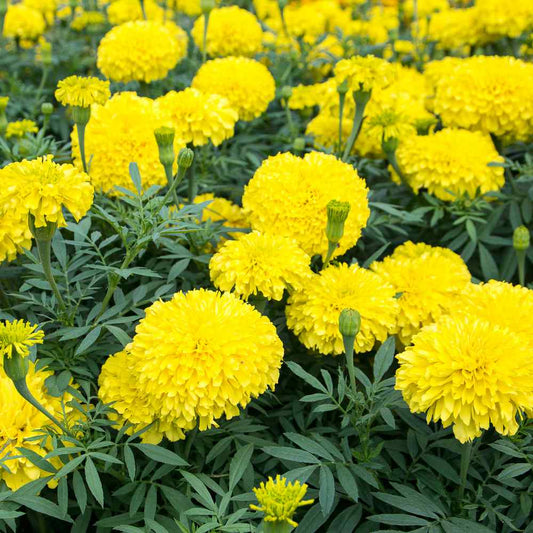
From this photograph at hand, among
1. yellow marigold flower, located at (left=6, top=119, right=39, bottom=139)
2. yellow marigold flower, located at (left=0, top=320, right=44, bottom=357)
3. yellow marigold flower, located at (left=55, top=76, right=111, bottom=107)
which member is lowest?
yellow marigold flower, located at (left=6, top=119, right=39, bottom=139)

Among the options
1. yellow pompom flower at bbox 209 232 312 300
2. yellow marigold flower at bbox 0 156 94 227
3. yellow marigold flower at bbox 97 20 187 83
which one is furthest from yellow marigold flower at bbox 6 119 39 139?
yellow pompom flower at bbox 209 232 312 300

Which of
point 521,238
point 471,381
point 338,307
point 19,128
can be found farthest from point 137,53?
point 471,381

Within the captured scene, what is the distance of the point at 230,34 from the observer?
9.06 feet

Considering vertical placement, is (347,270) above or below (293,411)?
above

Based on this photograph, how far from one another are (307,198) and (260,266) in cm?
27

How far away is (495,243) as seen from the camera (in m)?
2.03

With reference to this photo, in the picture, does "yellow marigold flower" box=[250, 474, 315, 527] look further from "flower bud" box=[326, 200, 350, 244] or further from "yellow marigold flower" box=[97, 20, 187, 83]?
"yellow marigold flower" box=[97, 20, 187, 83]

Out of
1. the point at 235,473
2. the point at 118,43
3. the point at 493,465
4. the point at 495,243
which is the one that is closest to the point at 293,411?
the point at 235,473

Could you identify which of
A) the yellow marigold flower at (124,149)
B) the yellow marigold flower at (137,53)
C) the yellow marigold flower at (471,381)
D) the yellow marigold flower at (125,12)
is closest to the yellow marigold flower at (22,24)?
the yellow marigold flower at (125,12)

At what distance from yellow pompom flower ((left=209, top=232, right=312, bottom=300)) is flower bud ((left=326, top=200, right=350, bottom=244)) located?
0.08m

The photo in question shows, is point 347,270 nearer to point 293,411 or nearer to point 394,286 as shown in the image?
point 394,286

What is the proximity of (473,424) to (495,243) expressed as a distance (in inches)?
36.6

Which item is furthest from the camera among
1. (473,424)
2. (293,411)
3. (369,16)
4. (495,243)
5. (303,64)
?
(369,16)

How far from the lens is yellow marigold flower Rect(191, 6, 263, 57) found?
2.75 metres
